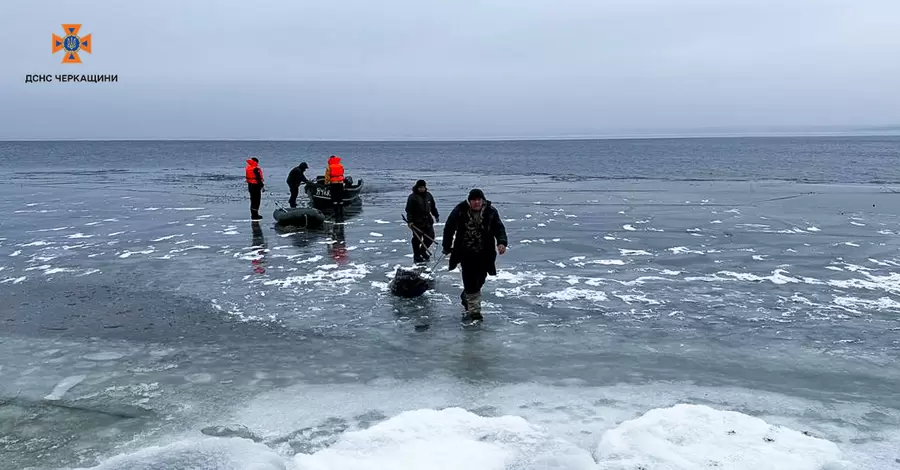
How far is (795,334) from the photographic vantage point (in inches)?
296

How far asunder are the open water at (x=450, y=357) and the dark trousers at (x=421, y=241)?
265 mm

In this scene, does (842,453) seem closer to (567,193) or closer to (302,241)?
(302,241)

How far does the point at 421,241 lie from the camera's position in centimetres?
1170

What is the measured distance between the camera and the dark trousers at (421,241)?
1169 centimetres

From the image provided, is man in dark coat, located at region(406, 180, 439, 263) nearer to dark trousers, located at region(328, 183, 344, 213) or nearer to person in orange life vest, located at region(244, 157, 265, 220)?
dark trousers, located at region(328, 183, 344, 213)

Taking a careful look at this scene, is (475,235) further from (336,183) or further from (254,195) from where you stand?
(254,195)

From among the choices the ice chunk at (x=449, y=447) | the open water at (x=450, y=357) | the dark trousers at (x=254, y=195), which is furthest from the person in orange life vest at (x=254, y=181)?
the ice chunk at (x=449, y=447)

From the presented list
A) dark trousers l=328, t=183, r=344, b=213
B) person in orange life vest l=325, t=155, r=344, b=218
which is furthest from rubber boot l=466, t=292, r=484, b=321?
dark trousers l=328, t=183, r=344, b=213

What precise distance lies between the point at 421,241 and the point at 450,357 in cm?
508

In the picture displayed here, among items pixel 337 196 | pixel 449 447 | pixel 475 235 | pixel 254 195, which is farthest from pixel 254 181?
pixel 449 447

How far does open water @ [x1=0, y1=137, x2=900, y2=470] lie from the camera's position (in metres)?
4.79

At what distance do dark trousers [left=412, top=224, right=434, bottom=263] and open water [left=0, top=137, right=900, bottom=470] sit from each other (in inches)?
10.4

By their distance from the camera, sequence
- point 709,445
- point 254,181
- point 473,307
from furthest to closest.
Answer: point 254,181, point 473,307, point 709,445

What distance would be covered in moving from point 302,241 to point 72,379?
8.43 m
